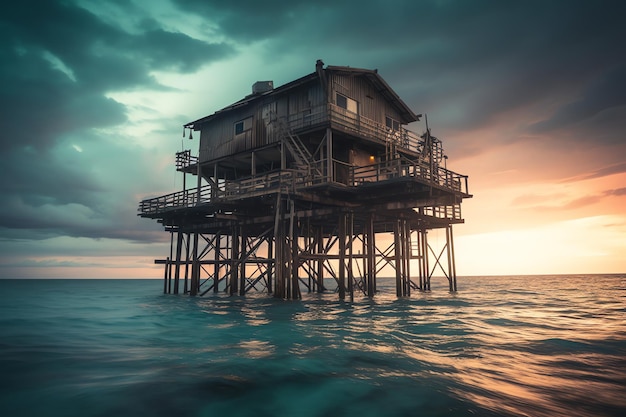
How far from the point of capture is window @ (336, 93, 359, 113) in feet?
77.2

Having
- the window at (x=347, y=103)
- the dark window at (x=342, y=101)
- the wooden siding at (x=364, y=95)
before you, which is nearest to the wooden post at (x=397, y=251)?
the wooden siding at (x=364, y=95)

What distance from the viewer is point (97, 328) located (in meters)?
17.2

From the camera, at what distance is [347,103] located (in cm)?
2408

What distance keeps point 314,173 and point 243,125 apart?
796 centimetres

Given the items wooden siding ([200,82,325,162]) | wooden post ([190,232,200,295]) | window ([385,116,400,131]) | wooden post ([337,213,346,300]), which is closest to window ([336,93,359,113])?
wooden siding ([200,82,325,162])

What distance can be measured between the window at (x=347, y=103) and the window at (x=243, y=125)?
6.70 meters

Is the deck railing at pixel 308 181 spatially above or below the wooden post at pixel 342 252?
above

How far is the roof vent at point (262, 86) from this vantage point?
1117 inches

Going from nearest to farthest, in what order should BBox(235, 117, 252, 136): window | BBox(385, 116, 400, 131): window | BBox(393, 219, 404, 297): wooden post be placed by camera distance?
BBox(393, 219, 404, 297): wooden post
BBox(235, 117, 252, 136): window
BBox(385, 116, 400, 131): window

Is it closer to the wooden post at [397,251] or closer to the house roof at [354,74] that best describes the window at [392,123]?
the house roof at [354,74]

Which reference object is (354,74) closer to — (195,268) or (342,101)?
(342,101)

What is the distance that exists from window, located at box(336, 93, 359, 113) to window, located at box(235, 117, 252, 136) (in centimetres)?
670

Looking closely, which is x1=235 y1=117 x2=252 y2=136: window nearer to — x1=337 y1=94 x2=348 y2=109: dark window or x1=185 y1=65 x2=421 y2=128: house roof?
x1=185 y1=65 x2=421 y2=128: house roof

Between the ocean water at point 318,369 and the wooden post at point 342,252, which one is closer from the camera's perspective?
the ocean water at point 318,369
